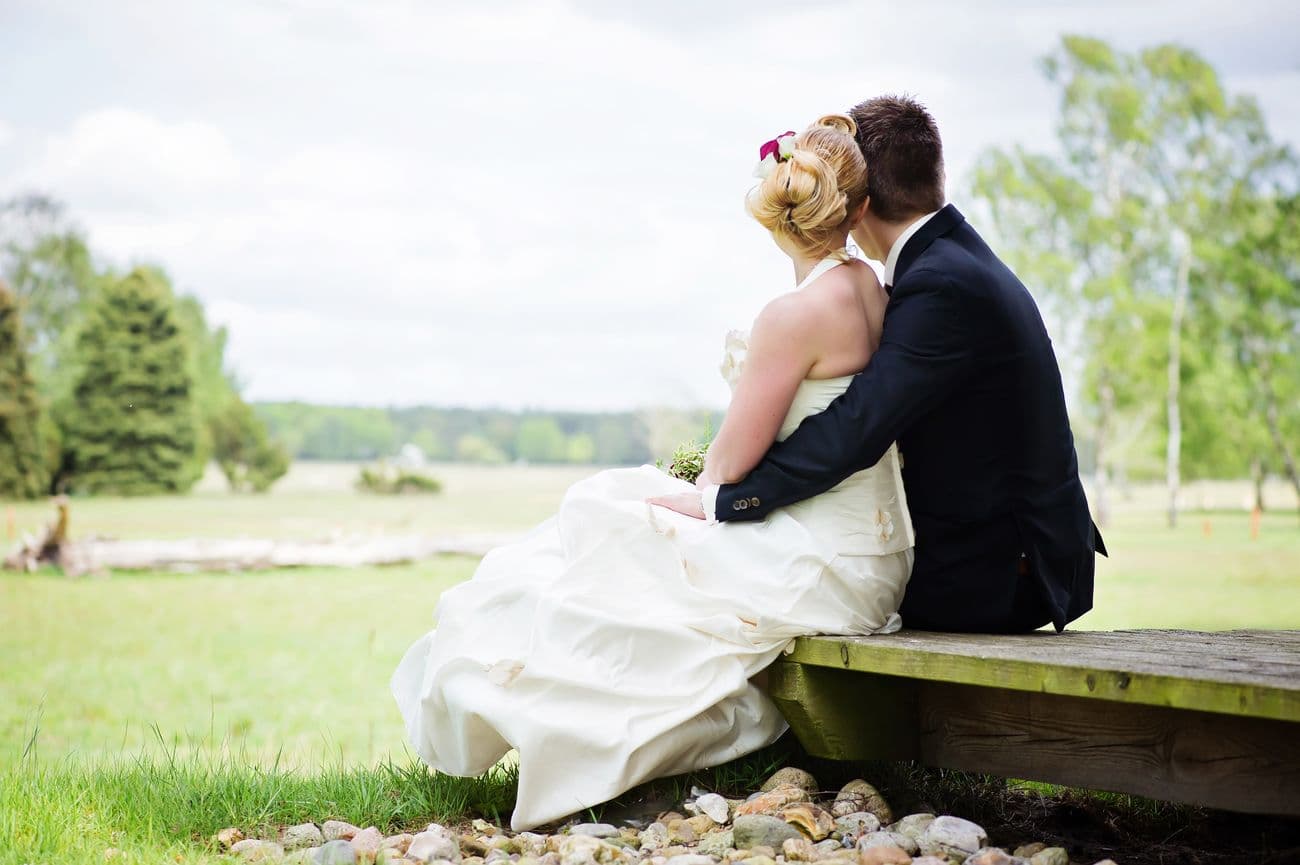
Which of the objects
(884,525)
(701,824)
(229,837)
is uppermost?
(884,525)

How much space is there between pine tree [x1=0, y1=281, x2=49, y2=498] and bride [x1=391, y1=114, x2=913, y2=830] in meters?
29.1

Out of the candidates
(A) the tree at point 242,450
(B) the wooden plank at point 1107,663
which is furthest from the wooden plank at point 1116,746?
(A) the tree at point 242,450

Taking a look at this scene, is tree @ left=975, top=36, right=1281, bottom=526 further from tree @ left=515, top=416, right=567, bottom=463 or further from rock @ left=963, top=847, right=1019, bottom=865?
rock @ left=963, top=847, right=1019, bottom=865

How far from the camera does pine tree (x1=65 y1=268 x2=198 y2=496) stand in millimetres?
32750

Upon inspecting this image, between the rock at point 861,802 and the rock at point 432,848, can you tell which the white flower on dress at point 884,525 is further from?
the rock at point 432,848

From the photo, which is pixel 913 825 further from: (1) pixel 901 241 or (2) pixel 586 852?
(1) pixel 901 241

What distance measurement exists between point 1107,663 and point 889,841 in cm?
63

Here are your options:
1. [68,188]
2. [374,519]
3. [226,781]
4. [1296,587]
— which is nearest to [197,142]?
[68,188]

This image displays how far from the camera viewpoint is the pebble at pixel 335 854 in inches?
97.5

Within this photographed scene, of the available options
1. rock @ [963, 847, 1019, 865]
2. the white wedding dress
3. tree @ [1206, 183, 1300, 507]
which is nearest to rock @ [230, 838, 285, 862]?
the white wedding dress

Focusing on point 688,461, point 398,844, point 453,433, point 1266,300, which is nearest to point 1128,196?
point 1266,300

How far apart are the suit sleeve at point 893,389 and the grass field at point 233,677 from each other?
50.9 inches

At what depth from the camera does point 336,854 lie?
8.21ft

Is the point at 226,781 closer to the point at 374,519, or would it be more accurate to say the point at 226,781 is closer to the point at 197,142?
the point at 374,519
